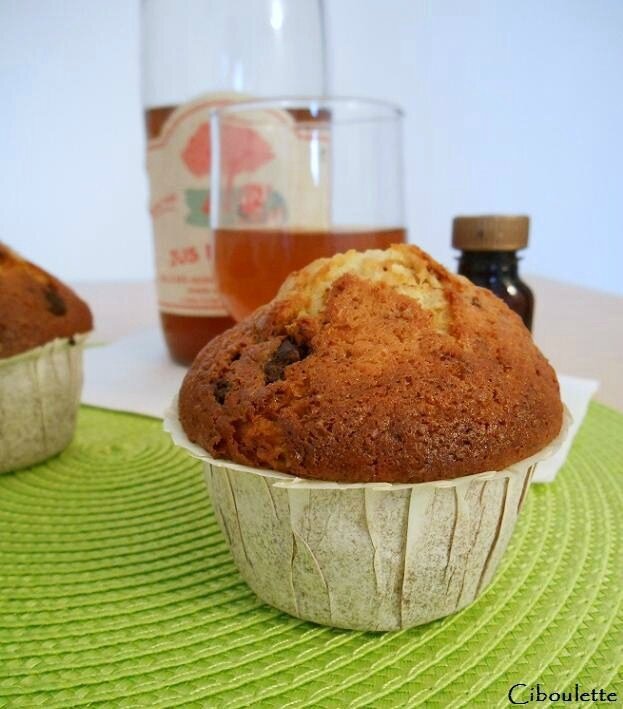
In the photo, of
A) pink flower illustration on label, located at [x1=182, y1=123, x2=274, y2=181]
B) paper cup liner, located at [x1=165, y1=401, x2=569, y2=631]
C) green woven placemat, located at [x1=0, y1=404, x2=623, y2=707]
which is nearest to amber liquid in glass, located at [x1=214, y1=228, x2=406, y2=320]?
pink flower illustration on label, located at [x1=182, y1=123, x2=274, y2=181]

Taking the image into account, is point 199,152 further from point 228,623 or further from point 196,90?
point 228,623

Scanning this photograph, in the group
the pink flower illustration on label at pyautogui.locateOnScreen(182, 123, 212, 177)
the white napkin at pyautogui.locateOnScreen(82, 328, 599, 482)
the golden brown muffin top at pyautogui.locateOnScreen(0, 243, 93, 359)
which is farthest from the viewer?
the pink flower illustration on label at pyautogui.locateOnScreen(182, 123, 212, 177)

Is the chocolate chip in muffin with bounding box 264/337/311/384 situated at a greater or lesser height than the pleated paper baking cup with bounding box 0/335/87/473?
greater

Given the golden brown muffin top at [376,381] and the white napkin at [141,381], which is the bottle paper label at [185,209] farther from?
the golden brown muffin top at [376,381]

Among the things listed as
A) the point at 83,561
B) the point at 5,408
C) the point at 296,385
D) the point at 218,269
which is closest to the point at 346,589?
the point at 296,385

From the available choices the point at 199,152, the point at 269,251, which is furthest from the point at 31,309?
the point at 199,152

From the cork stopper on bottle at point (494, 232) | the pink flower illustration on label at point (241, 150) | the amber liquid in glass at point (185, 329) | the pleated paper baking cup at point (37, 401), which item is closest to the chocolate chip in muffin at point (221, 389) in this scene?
the pleated paper baking cup at point (37, 401)

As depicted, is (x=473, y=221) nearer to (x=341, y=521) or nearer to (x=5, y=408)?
(x=341, y=521)

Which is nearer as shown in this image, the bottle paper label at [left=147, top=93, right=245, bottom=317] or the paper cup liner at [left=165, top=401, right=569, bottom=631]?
the paper cup liner at [left=165, top=401, right=569, bottom=631]

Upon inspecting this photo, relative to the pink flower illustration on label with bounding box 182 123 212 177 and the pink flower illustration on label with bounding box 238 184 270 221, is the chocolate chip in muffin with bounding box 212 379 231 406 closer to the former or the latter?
the pink flower illustration on label with bounding box 238 184 270 221
